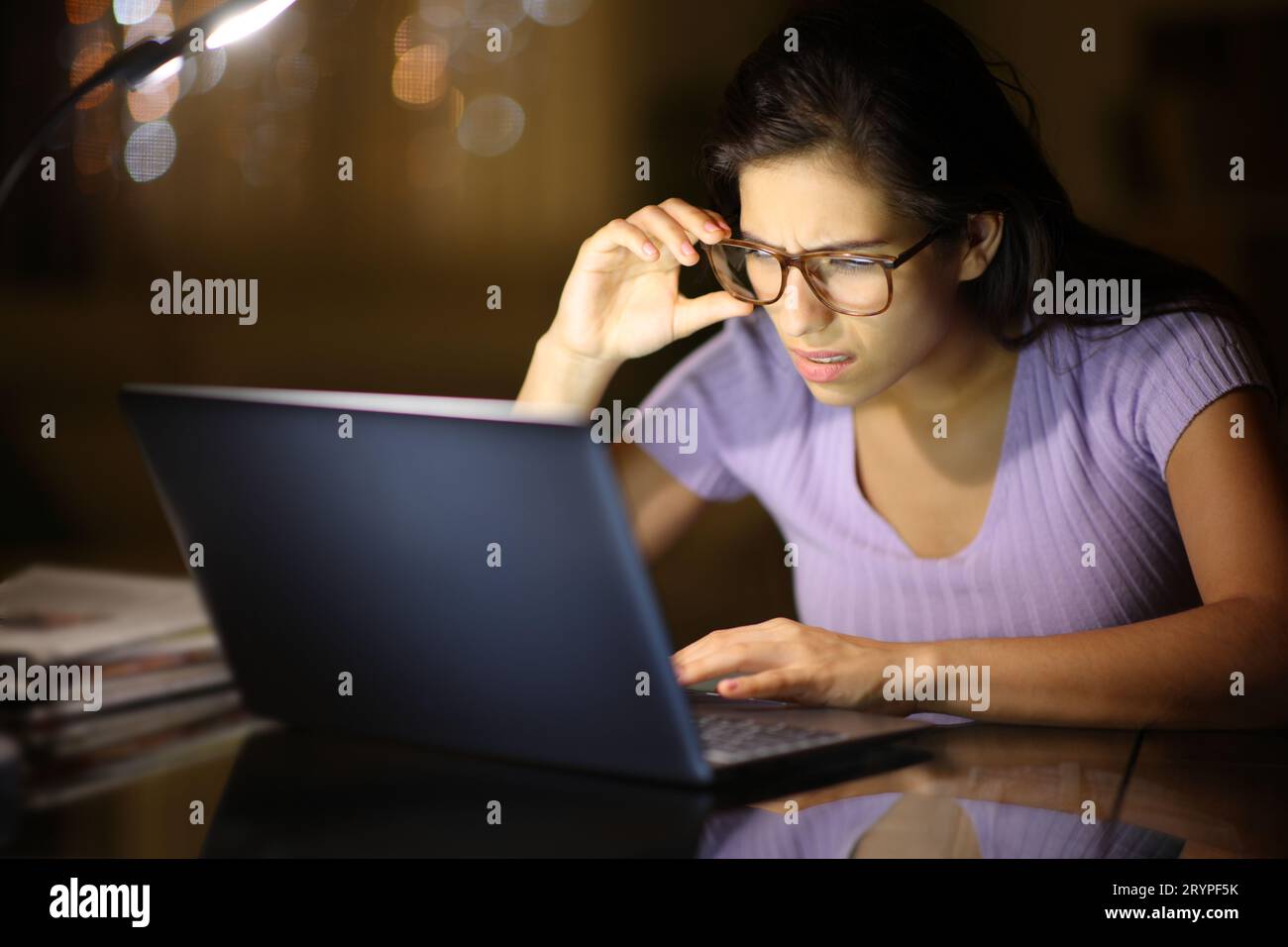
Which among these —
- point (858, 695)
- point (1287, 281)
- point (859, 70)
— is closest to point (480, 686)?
point (858, 695)

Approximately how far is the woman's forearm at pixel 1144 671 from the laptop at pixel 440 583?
115mm

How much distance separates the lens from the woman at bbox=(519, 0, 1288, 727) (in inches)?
41.5

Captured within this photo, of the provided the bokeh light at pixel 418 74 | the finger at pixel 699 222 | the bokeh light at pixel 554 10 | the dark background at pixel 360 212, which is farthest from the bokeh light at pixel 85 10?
the finger at pixel 699 222

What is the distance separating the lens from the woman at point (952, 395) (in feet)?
3.46

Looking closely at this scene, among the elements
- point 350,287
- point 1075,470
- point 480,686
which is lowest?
point 480,686

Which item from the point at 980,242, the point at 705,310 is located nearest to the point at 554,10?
the point at 705,310

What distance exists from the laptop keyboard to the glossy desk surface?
2cm

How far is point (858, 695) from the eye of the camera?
0.97m

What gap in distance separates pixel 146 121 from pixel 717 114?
256cm

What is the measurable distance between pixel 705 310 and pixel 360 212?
2.33 metres

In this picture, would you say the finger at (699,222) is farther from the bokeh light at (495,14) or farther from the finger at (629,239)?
the bokeh light at (495,14)

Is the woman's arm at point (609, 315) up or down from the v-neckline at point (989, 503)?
up

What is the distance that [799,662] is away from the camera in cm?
95
